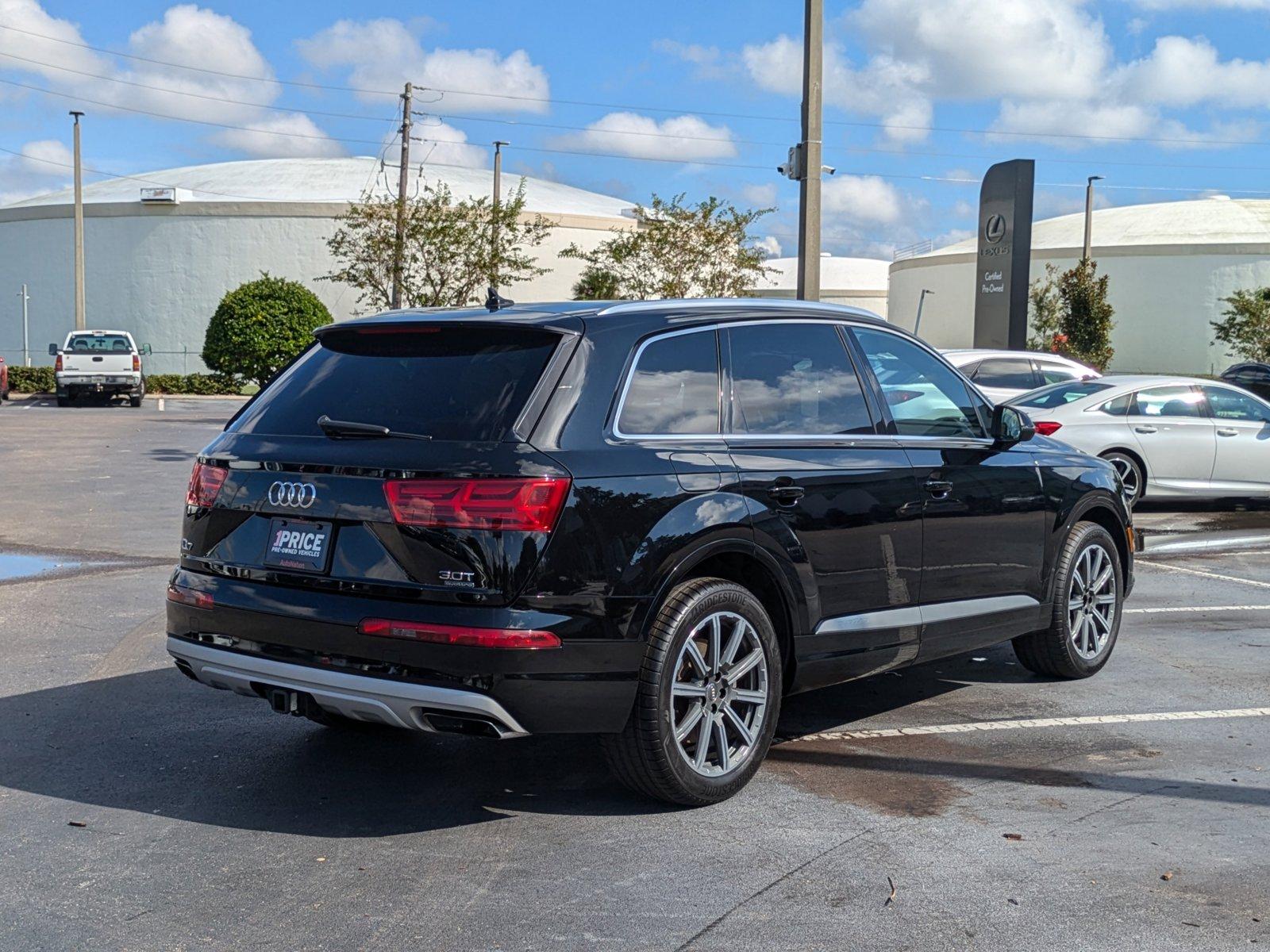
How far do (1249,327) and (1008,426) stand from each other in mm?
56879

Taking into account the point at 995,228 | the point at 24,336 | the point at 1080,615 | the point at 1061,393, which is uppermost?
the point at 995,228

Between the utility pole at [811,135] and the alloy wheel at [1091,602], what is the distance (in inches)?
301

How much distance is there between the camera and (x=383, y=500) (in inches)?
180

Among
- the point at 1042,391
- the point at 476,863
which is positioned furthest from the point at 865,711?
the point at 1042,391

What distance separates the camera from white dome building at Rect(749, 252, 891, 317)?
308ft

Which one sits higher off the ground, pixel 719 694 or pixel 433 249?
pixel 433 249

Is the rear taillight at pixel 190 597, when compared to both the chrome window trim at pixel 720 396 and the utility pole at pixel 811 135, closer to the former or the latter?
the chrome window trim at pixel 720 396

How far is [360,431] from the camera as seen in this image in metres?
4.77

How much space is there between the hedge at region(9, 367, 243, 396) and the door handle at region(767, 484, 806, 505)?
135ft

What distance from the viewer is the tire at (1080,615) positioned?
271 inches

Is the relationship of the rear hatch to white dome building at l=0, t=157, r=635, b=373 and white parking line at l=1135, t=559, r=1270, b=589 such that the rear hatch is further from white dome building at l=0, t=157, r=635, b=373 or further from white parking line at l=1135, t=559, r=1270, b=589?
white dome building at l=0, t=157, r=635, b=373

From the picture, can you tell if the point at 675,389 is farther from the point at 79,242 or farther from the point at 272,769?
the point at 79,242

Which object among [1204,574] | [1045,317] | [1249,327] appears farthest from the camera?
[1249,327]

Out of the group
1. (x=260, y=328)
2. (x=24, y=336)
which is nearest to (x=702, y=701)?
(x=260, y=328)
